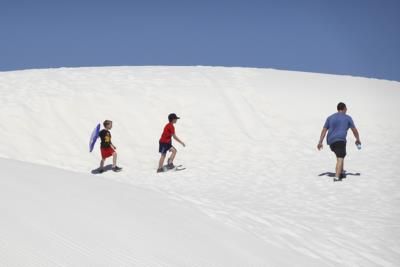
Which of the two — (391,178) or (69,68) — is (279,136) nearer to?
(391,178)

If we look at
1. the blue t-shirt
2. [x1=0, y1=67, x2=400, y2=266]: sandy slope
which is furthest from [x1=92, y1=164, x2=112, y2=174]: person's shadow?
the blue t-shirt

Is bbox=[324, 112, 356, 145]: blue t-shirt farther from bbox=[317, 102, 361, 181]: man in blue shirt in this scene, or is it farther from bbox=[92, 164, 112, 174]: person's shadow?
bbox=[92, 164, 112, 174]: person's shadow

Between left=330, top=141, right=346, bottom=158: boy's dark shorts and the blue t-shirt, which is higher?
the blue t-shirt

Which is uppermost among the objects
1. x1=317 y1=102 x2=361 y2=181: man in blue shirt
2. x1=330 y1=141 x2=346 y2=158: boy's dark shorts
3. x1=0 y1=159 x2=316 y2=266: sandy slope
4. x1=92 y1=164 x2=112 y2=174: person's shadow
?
x1=317 y1=102 x2=361 y2=181: man in blue shirt

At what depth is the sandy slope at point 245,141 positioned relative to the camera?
6732 mm

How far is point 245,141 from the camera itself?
1535cm

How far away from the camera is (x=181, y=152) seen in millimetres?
14281

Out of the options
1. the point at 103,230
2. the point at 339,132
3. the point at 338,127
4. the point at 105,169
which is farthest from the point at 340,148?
the point at 103,230

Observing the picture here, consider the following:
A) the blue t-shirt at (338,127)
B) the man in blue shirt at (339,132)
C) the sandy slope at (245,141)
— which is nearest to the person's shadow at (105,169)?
the sandy slope at (245,141)

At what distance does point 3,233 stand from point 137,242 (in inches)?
43.4

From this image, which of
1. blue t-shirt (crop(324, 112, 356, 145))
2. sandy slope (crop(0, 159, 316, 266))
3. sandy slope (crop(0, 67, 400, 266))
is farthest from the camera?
blue t-shirt (crop(324, 112, 356, 145))

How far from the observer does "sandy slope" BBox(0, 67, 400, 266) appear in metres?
6.73

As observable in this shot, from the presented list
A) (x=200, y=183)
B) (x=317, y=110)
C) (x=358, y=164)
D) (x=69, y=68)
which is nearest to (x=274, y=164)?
(x=358, y=164)

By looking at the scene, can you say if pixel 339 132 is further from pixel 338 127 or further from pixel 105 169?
pixel 105 169
